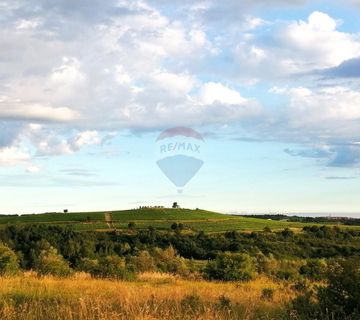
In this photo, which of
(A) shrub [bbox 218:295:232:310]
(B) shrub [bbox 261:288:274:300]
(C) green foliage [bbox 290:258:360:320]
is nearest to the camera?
(C) green foliage [bbox 290:258:360:320]

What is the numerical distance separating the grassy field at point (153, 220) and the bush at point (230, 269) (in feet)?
326

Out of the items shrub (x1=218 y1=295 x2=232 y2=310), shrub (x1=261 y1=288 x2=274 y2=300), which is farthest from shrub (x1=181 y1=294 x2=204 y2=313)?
shrub (x1=261 y1=288 x2=274 y2=300)

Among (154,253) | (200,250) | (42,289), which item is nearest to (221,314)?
(42,289)

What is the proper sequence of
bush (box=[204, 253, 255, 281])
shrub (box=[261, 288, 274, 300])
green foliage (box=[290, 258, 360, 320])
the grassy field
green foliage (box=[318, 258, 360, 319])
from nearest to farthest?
green foliage (box=[290, 258, 360, 320]), green foliage (box=[318, 258, 360, 319]), shrub (box=[261, 288, 274, 300]), bush (box=[204, 253, 255, 281]), the grassy field

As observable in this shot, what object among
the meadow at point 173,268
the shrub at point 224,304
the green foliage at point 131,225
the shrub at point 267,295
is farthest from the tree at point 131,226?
the shrub at point 224,304

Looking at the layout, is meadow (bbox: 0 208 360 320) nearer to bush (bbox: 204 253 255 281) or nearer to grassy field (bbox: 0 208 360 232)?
bush (bbox: 204 253 255 281)

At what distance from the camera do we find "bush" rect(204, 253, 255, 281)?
27.2 metres

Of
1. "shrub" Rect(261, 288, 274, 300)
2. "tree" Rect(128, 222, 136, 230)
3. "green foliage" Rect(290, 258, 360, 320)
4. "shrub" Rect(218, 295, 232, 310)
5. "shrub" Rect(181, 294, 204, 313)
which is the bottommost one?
"tree" Rect(128, 222, 136, 230)

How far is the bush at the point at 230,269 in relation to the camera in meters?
27.2

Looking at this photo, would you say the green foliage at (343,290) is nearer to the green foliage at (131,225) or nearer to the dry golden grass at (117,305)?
the dry golden grass at (117,305)

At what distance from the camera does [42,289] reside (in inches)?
555

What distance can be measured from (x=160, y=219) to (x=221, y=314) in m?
138

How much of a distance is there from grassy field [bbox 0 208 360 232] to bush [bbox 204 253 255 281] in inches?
3915

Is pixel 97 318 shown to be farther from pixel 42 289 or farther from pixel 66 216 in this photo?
pixel 66 216
